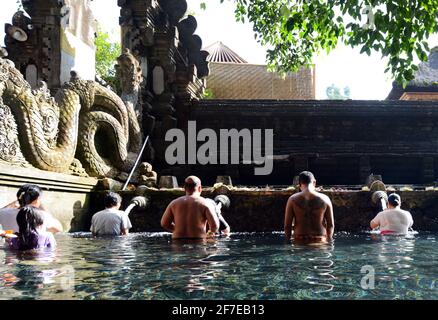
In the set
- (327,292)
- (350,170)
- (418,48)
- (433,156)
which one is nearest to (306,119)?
(350,170)

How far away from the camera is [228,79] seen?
74.4ft

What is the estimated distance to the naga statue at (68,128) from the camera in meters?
7.17

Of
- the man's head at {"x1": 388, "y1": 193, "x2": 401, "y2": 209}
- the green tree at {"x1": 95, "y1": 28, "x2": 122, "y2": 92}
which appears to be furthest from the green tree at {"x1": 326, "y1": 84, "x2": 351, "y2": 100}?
the man's head at {"x1": 388, "y1": 193, "x2": 401, "y2": 209}

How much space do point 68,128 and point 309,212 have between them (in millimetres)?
4988

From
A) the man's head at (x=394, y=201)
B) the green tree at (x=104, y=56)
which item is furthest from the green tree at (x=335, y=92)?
the man's head at (x=394, y=201)

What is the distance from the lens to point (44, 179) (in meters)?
7.15

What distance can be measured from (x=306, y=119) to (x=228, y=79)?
868cm

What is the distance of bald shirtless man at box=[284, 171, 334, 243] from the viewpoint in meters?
6.08

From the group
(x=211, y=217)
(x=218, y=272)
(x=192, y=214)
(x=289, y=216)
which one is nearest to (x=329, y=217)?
(x=289, y=216)

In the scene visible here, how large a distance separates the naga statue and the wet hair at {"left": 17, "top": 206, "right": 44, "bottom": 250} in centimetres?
228

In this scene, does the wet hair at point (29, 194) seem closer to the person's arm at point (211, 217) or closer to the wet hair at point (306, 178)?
the person's arm at point (211, 217)

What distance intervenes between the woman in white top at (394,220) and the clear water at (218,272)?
4.17 ft

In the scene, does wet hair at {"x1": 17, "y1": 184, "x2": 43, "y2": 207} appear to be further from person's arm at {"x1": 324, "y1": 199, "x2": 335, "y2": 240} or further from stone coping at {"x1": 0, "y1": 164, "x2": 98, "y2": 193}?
person's arm at {"x1": 324, "y1": 199, "x2": 335, "y2": 240}

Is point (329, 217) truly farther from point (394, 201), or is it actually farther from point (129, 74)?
point (129, 74)
